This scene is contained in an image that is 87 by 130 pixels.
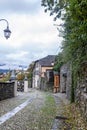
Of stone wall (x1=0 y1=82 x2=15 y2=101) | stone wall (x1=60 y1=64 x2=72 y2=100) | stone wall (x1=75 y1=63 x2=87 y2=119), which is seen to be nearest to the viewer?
stone wall (x1=75 y1=63 x2=87 y2=119)

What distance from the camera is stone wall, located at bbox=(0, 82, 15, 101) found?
2205cm

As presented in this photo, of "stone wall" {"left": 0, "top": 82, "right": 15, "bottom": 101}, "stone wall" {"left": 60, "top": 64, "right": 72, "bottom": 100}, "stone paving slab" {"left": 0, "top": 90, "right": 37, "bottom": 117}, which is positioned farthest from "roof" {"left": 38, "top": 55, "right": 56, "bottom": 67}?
"stone paving slab" {"left": 0, "top": 90, "right": 37, "bottom": 117}

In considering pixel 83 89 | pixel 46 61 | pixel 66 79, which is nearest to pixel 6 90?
pixel 66 79

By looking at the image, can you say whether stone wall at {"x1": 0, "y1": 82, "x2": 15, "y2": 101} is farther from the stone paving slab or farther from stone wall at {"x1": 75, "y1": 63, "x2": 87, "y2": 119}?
stone wall at {"x1": 75, "y1": 63, "x2": 87, "y2": 119}

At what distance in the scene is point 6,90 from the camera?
78.7ft

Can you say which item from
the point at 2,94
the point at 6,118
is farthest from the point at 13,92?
the point at 6,118

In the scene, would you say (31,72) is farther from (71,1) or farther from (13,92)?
(71,1)

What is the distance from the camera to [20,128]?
9.44 metres

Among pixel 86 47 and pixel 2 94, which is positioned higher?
pixel 86 47

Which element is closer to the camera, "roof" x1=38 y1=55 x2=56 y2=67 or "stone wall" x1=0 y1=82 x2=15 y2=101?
"stone wall" x1=0 y1=82 x2=15 y2=101

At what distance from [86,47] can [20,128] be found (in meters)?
3.42

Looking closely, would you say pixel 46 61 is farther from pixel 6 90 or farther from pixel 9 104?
pixel 9 104

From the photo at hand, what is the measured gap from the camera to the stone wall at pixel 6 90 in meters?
22.1

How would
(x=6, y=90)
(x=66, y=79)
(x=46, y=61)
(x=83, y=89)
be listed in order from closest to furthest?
1. (x=83, y=89)
2. (x=6, y=90)
3. (x=66, y=79)
4. (x=46, y=61)
